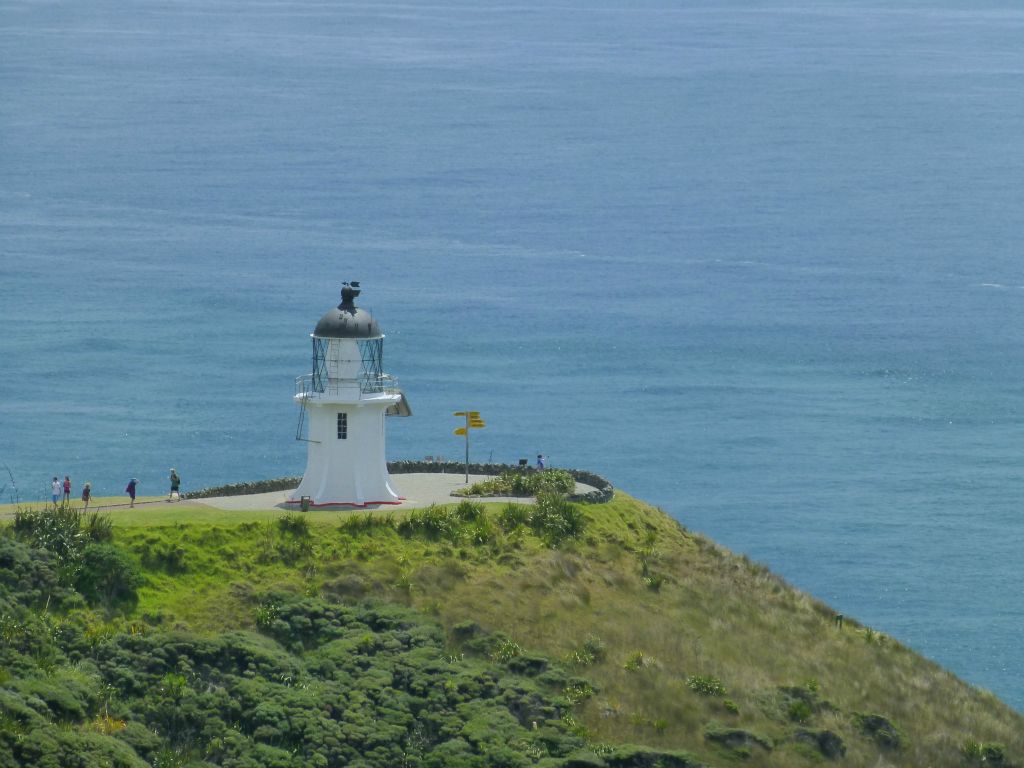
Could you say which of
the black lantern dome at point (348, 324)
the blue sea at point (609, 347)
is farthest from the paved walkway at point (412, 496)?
the blue sea at point (609, 347)

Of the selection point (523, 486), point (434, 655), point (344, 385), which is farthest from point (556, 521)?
point (434, 655)

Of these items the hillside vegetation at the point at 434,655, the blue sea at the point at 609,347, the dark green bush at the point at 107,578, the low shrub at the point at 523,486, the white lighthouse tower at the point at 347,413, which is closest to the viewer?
the hillside vegetation at the point at 434,655

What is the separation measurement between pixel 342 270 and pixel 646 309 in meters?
22.2

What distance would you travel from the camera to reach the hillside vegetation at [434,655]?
52.5m

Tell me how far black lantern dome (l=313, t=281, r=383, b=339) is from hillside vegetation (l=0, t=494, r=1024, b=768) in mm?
5024

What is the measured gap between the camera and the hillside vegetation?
52.5 metres

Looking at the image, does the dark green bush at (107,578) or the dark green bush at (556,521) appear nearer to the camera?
the dark green bush at (107,578)

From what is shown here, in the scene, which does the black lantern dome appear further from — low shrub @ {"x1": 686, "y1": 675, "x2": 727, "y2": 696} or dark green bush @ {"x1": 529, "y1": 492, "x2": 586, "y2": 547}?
low shrub @ {"x1": 686, "y1": 675, "x2": 727, "y2": 696}

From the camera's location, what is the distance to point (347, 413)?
63.5 meters

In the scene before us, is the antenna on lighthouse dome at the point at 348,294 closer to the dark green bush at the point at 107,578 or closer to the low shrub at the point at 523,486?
→ the low shrub at the point at 523,486

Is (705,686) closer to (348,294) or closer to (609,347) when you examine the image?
(348,294)

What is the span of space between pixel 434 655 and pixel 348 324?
10864 millimetres

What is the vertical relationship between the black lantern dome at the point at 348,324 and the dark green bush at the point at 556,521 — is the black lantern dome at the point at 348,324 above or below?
above

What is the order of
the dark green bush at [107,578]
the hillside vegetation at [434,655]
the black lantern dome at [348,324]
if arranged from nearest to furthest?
the hillside vegetation at [434,655] → the dark green bush at [107,578] → the black lantern dome at [348,324]
